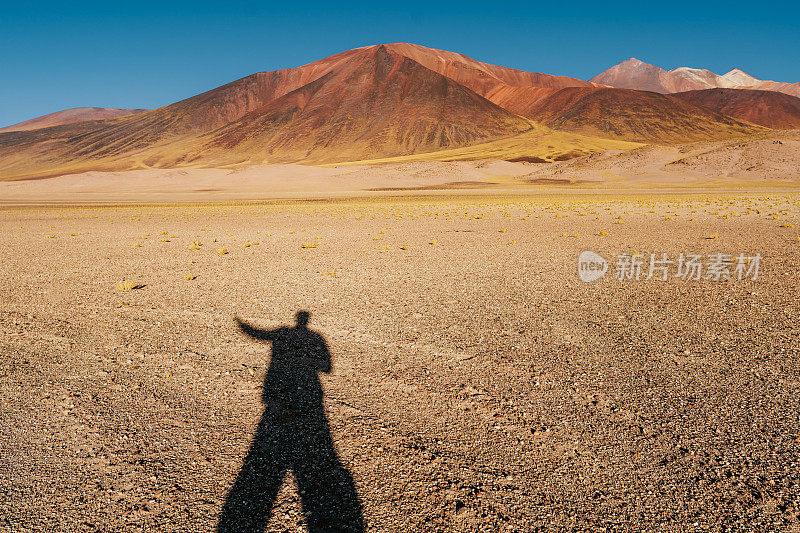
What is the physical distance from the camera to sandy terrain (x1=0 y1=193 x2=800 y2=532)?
10.3 feet

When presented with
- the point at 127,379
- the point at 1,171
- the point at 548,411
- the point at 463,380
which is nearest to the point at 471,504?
the point at 548,411

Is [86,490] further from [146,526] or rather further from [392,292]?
[392,292]

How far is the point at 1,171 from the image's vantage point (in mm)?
184750

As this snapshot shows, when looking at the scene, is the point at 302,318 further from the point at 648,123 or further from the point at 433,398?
the point at 648,123

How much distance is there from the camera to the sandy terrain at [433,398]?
3.12 meters

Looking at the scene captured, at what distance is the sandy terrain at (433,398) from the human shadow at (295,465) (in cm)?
10

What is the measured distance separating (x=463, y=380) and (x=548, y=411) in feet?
3.24

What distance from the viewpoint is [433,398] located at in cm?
457

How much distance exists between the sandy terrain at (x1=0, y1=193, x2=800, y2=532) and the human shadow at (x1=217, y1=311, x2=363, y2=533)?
97 mm

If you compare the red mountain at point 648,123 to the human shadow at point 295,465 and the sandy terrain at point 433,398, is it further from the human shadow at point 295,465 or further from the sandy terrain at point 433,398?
the human shadow at point 295,465

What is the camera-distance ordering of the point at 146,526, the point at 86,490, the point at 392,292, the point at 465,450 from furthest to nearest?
the point at 392,292 < the point at 465,450 < the point at 86,490 < the point at 146,526

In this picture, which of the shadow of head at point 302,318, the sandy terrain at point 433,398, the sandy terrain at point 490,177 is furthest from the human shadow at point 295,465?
the sandy terrain at point 490,177

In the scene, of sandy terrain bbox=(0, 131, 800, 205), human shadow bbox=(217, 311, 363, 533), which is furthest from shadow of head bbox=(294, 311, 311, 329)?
sandy terrain bbox=(0, 131, 800, 205)

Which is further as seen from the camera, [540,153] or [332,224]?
[540,153]
